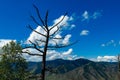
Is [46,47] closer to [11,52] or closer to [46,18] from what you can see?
[46,18]

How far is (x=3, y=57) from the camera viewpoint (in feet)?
239

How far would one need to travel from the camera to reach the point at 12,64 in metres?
73.9

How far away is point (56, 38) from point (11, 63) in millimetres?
62947

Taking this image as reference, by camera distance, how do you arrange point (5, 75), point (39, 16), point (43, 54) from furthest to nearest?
point (5, 75)
point (43, 54)
point (39, 16)

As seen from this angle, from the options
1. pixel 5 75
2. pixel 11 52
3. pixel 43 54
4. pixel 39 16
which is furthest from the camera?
pixel 11 52

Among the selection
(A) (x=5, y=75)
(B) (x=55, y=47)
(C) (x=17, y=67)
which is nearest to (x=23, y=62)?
(C) (x=17, y=67)

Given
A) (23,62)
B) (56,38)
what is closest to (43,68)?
(56,38)

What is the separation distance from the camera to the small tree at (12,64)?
69188 mm

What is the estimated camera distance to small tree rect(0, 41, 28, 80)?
69188 mm

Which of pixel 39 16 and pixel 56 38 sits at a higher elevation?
pixel 39 16

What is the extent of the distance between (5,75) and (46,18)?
59.9 metres

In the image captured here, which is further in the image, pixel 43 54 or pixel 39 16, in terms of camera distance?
pixel 43 54

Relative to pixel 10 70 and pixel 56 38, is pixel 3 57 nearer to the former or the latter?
pixel 10 70

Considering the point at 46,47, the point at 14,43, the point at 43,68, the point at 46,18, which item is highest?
the point at 14,43
